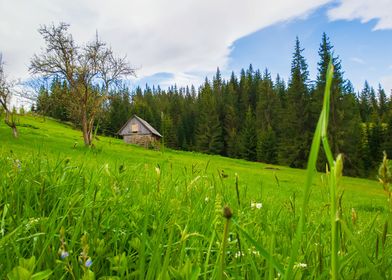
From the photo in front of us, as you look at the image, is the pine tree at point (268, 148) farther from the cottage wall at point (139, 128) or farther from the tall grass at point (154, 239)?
the tall grass at point (154, 239)

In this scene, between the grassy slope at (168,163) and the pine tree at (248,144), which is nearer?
the grassy slope at (168,163)

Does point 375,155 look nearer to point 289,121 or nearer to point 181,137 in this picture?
point 289,121

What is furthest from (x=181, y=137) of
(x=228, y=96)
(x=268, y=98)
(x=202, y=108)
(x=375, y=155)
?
(x=375, y=155)

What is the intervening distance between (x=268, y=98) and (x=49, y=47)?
7188 cm

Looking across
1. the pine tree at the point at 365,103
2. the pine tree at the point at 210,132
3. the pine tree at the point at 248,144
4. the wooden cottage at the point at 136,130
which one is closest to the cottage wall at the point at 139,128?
the wooden cottage at the point at 136,130

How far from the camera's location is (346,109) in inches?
2360

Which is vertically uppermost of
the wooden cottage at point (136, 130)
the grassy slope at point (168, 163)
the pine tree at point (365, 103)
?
the pine tree at point (365, 103)

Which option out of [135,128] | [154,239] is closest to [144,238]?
[154,239]

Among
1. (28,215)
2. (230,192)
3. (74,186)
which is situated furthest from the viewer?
(230,192)

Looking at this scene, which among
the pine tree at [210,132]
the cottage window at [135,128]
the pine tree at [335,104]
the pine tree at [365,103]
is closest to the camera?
the pine tree at [335,104]

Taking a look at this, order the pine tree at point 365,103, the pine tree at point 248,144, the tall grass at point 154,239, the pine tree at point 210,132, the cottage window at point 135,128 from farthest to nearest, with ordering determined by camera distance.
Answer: the pine tree at point 365,103 < the pine tree at point 210,132 < the pine tree at point 248,144 < the cottage window at point 135,128 < the tall grass at point 154,239

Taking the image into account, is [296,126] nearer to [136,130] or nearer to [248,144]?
[248,144]

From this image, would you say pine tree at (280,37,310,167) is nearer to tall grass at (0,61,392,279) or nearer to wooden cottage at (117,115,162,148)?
wooden cottage at (117,115,162,148)

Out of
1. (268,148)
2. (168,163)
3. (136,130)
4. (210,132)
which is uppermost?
(210,132)
